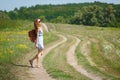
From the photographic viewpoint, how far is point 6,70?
18.0 meters

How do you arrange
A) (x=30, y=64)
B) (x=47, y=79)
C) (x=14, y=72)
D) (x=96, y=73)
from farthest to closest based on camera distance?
(x=30, y=64) < (x=96, y=73) < (x=14, y=72) < (x=47, y=79)

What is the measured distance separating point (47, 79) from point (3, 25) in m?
93.0

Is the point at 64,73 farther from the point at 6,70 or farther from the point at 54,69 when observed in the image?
the point at 6,70

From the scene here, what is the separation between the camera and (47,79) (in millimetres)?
16438

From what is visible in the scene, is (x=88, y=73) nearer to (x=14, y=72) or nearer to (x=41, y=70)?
(x=41, y=70)

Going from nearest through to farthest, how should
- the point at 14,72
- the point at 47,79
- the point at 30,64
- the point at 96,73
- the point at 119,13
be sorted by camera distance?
the point at 47,79 < the point at 14,72 < the point at 96,73 < the point at 30,64 < the point at 119,13

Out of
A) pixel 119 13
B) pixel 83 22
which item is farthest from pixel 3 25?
pixel 119 13

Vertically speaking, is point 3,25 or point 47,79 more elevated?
point 47,79

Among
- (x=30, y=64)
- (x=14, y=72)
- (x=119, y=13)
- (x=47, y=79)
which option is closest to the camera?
(x=47, y=79)

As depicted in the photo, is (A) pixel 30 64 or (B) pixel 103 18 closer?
(A) pixel 30 64

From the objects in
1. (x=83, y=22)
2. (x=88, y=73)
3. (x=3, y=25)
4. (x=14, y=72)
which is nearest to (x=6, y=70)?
(x=14, y=72)

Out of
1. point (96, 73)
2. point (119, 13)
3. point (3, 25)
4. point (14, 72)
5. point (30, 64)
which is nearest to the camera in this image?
point (14, 72)

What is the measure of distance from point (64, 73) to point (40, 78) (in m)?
1.86

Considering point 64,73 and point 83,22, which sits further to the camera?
point 83,22
